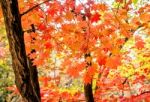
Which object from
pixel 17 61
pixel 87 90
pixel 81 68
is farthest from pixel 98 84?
pixel 17 61

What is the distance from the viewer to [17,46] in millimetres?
3512

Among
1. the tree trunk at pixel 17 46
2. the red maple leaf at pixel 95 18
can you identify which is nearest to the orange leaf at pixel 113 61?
the red maple leaf at pixel 95 18

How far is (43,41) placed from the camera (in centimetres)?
551

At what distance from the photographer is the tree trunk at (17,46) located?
11.3 ft

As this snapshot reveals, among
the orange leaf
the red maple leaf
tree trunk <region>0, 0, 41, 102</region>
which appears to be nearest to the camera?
tree trunk <region>0, 0, 41, 102</region>

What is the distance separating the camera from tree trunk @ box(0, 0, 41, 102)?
3453 mm

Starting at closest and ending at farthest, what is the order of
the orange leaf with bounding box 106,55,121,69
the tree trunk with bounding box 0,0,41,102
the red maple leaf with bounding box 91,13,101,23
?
the tree trunk with bounding box 0,0,41,102 → the red maple leaf with bounding box 91,13,101,23 → the orange leaf with bounding box 106,55,121,69

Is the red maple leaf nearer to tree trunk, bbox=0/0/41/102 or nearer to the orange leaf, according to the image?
the orange leaf

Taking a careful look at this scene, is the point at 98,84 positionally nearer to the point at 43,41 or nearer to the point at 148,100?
the point at 148,100

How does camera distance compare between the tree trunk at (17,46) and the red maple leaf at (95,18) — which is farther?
the red maple leaf at (95,18)

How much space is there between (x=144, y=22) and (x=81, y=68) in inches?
80.6

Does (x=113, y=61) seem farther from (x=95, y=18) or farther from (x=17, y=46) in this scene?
(x=17, y=46)

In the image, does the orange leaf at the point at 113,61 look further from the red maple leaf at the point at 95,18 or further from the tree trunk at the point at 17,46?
the tree trunk at the point at 17,46

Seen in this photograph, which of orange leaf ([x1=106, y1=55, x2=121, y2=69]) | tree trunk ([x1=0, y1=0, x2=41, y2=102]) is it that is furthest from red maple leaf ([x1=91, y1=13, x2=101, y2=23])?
tree trunk ([x1=0, y1=0, x2=41, y2=102])
